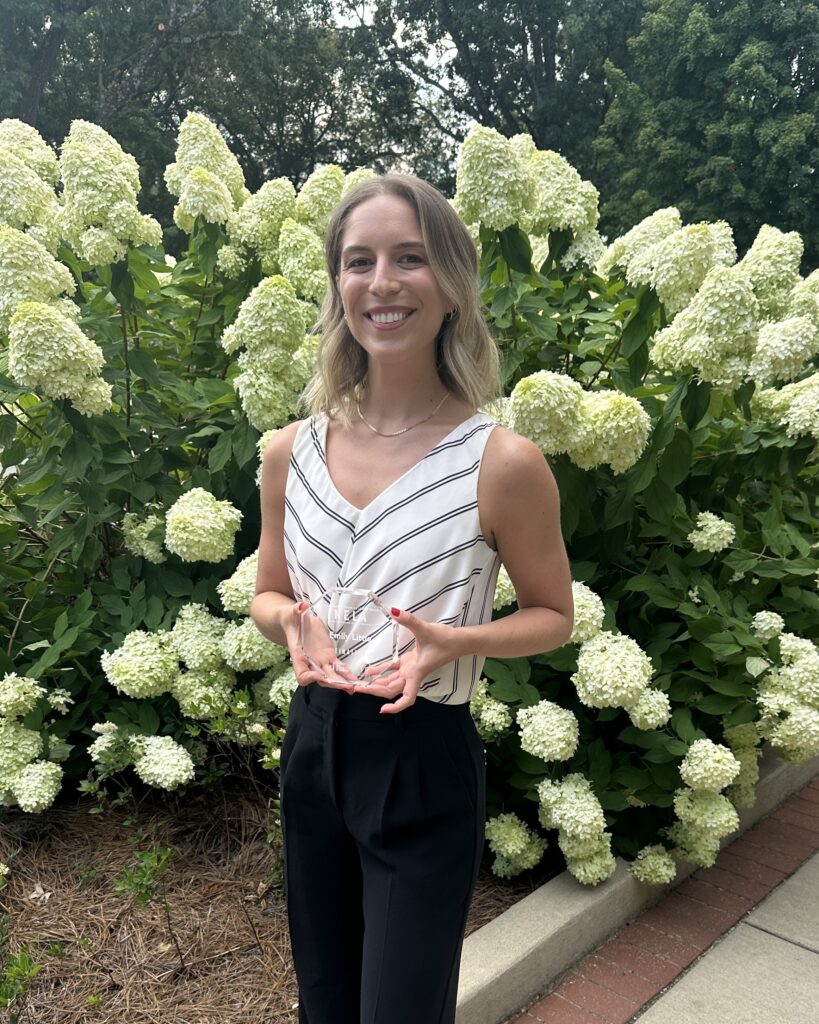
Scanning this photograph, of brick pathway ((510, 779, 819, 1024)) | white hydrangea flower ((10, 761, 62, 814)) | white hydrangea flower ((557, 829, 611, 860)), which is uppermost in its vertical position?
white hydrangea flower ((10, 761, 62, 814))

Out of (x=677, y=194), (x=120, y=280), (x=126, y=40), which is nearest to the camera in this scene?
Answer: (x=120, y=280)

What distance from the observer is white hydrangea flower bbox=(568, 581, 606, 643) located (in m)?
2.65

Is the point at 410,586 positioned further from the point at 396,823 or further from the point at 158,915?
the point at 158,915

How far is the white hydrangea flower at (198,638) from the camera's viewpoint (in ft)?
9.54

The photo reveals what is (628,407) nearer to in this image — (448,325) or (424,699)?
(448,325)

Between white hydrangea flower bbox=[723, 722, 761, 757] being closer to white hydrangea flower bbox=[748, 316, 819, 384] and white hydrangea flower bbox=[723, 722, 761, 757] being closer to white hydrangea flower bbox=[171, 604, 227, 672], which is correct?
white hydrangea flower bbox=[748, 316, 819, 384]

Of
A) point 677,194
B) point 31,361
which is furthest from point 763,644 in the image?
point 677,194

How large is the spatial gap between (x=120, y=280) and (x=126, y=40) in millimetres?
30373

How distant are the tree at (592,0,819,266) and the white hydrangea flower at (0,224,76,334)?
72.0ft

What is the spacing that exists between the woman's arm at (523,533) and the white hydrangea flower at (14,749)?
6.95 feet

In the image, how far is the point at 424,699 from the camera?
1.48m

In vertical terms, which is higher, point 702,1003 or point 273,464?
point 273,464

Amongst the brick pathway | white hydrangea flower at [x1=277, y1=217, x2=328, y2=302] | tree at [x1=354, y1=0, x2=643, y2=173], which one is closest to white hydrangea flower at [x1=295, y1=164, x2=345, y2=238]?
white hydrangea flower at [x1=277, y1=217, x2=328, y2=302]

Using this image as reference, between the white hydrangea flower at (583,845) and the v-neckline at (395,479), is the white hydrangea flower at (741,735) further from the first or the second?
the v-neckline at (395,479)
